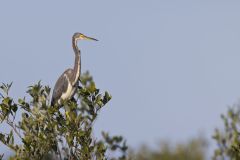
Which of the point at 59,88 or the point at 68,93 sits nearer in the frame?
the point at 68,93

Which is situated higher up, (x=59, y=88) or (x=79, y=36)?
(x=79, y=36)

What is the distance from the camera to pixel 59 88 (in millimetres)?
14359

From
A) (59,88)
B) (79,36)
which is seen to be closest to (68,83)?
(59,88)

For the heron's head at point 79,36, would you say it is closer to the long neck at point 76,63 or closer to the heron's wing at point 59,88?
the long neck at point 76,63

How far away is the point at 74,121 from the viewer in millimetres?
10172

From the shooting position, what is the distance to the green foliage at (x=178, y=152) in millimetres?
14695

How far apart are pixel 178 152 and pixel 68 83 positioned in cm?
336

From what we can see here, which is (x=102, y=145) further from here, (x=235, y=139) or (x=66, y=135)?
(x=235, y=139)

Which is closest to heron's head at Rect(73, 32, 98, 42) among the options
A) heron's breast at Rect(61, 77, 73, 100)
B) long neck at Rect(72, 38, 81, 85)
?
long neck at Rect(72, 38, 81, 85)

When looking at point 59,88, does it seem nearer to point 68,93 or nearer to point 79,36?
point 68,93

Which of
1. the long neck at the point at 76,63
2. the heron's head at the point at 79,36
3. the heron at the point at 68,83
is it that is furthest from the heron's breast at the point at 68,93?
the heron's head at the point at 79,36

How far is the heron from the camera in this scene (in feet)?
45.3

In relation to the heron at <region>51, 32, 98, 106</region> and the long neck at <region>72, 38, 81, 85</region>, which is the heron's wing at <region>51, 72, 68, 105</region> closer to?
the heron at <region>51, 32, 98, 106</region>

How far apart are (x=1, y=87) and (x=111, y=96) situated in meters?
1.83
